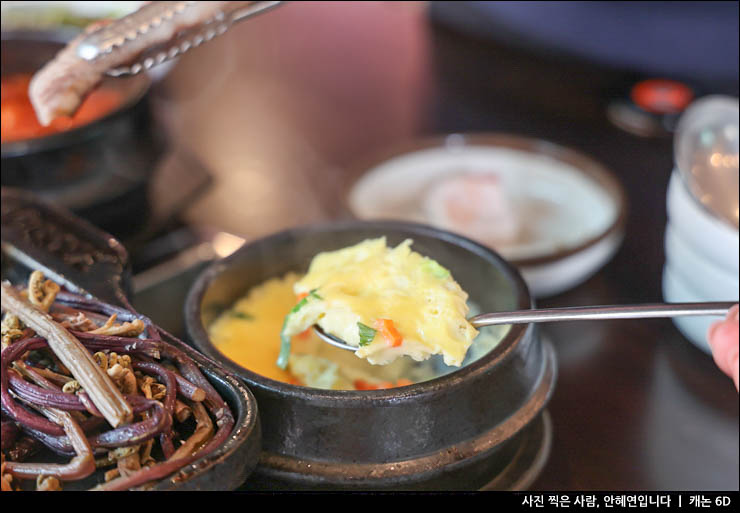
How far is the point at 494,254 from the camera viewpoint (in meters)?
1.33

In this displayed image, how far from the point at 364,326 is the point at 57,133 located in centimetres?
107

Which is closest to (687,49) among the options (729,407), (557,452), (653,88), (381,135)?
(653,88)

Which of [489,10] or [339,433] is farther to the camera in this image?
[489,10]

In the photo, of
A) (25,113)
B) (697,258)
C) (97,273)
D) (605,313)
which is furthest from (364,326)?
(25,113)

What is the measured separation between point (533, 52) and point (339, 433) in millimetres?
2114

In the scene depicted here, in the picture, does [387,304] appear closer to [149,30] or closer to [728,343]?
[728,343]

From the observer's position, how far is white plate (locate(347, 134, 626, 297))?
5.88 feet

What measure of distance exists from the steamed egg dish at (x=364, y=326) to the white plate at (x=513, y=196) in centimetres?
52

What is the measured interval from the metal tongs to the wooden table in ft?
1.30

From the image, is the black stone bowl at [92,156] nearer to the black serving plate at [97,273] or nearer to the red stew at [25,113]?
the red stew at [25,113]

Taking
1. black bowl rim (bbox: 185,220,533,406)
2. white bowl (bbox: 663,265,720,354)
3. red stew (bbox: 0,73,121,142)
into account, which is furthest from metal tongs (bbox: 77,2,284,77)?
white bowl (bbox: 663,265,720,354)

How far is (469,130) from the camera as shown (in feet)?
8.41

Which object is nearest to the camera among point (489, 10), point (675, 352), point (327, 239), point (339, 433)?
point (339, 433)

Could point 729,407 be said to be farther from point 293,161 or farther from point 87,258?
point 293,161
